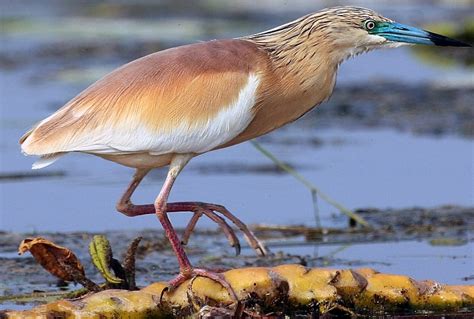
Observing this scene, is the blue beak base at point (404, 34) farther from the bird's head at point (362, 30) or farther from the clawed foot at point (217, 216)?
the clawed foot at point (217, 216)

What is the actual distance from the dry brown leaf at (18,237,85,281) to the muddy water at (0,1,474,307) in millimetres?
485

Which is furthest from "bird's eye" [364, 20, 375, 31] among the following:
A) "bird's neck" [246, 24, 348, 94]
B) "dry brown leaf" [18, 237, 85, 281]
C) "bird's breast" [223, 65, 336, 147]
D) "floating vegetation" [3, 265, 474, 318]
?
"dry brown leaf" [18, 237, 85, 281]

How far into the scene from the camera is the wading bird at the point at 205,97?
6.45m

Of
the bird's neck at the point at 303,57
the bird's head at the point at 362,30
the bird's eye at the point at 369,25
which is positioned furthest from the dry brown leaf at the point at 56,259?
the bird's eye at the point at 369,25

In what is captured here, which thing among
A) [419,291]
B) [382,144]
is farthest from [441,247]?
[382,144]

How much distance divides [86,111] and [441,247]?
2426 mm

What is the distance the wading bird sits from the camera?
6.45 meters

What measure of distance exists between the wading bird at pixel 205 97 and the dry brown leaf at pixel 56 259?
1.45 feet

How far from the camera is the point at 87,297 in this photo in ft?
19.4

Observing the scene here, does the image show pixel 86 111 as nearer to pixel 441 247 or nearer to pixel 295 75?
pixel 295 75

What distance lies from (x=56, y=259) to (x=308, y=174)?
380cm

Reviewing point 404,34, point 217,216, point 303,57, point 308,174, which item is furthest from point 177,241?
point 308,174

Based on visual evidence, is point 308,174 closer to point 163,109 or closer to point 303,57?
point 303,57

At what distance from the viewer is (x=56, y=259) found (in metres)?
6.43
